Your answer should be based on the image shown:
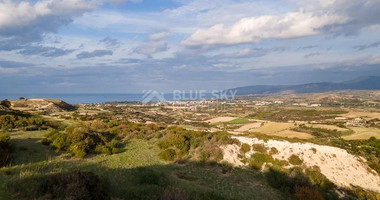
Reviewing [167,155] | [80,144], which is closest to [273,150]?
[167,155]

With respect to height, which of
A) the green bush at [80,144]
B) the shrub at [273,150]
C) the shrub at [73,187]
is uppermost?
the shrub at [73,187]

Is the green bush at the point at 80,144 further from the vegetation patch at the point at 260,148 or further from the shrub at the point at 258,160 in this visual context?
the vegetation patch at the point at 260,148

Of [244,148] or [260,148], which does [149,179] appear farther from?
[260,148]

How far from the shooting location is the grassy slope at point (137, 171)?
11.6 m

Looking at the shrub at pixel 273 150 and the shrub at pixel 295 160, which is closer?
the shrub at pixel 295 160

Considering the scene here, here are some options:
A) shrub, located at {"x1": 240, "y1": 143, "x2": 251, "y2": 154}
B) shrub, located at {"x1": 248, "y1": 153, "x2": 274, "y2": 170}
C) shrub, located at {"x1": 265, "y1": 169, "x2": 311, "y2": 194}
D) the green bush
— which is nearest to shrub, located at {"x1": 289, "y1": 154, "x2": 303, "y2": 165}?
shrub, located at {"x1": 248, "y1": 153, "x2": 274, "y2": 170}

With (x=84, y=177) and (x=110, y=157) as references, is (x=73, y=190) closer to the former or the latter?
(x=84, y=177)

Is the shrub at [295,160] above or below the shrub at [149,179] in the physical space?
below

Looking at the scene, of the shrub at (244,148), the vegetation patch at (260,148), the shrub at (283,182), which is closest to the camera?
the shrub at (283,182)

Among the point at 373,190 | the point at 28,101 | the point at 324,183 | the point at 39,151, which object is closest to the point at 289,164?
the point at 324,183

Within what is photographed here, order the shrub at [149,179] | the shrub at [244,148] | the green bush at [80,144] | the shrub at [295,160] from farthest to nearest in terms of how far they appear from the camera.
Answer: the shrub at [244,148]
the shrub at [295,160]
the green bush at [80,144]
the shrub at [149,179]

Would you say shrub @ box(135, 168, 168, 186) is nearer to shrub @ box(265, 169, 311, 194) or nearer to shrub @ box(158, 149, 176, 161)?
shrub @ box(158, 149, 176, 161)

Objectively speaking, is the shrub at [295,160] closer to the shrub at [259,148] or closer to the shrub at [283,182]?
the shrub at [259,148]

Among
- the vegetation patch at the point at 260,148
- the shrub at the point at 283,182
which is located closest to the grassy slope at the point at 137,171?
the shrub at the point at 283,182
